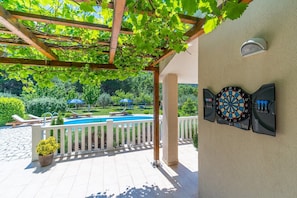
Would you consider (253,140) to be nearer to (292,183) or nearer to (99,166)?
(292,183)

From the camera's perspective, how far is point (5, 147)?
505 centimetres

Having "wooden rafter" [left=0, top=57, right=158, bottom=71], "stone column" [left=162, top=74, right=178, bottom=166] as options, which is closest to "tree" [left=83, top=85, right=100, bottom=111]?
"wooden rafter" [left=0, top=57, right=158, bottom=71]

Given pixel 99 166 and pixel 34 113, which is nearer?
pixel 99 166

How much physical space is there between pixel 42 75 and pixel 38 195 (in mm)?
2388

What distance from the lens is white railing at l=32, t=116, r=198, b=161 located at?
4.19 metres

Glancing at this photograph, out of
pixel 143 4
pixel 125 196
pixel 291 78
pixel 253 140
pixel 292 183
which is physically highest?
pixel 143 4

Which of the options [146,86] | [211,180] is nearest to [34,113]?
[146,86]

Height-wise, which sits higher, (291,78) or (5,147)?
(291,78)

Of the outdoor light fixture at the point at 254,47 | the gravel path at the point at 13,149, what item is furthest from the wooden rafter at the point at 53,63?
the gravel path at the point at 13,149

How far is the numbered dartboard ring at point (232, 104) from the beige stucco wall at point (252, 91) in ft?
0.24

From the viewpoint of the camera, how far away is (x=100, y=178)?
3107mm

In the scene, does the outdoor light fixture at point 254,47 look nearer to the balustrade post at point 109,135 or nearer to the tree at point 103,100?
the balustrade post at point 109,135

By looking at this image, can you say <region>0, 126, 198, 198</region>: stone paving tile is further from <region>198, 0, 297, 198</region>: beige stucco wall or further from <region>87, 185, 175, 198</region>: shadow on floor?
<region>198, 0, 297, 198</region>: beige stucco wall

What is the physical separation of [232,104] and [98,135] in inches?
166
